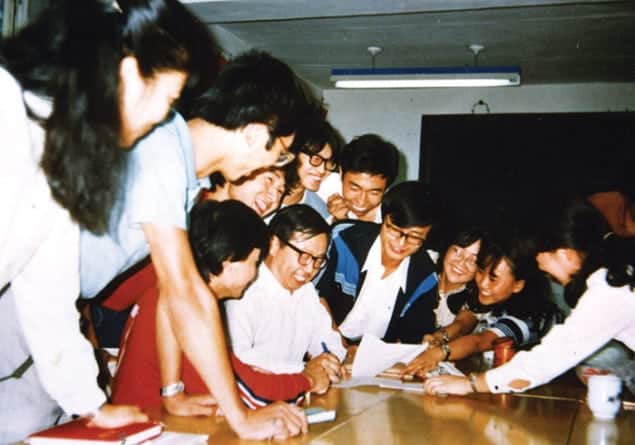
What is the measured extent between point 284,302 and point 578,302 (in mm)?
978

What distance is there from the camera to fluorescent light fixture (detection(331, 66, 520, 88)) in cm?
527

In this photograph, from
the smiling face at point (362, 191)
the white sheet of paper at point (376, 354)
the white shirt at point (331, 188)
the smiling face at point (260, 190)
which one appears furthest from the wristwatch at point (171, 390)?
the white shirt at point (331, 188)

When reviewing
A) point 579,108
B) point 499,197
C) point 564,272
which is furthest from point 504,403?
point 579,108

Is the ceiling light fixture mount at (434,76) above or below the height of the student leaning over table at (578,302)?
above

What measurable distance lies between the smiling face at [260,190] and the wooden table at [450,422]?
2.62 feet

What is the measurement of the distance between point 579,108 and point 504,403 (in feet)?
17.2

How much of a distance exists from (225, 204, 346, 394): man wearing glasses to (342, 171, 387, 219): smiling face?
61 centimetres

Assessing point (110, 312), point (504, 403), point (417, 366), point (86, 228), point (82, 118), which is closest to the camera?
point (82, 118)

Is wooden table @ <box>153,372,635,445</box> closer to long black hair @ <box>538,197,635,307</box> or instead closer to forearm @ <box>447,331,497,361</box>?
long black hair @ <box>538,197,635,307</box>

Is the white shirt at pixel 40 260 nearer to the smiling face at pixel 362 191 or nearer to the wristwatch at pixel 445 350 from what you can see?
the wristwatch at pixel 445 350

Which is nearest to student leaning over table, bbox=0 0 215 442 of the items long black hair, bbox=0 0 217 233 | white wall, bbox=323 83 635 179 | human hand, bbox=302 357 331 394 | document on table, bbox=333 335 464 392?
long black hair, bbox=0 0 217 233

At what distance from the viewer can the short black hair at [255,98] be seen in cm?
154

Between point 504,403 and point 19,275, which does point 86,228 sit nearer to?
point 19,275

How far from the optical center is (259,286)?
→ 2.24 m
